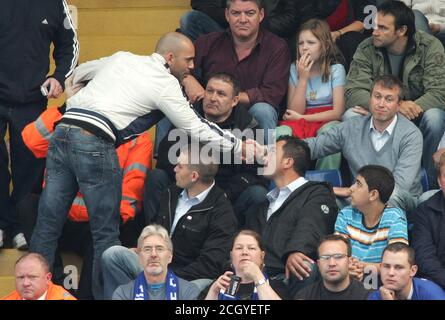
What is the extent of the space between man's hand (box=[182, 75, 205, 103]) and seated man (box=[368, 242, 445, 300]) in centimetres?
235

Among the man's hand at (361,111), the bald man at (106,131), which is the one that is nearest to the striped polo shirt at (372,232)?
the bald man at (106,131)

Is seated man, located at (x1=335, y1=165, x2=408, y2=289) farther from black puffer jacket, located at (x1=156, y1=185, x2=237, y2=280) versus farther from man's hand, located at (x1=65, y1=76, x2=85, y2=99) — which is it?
man's hand, located at (x1=65, y1=76, x2=85, y2=99)

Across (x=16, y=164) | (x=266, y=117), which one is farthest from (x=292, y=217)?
(x=16, y=164)

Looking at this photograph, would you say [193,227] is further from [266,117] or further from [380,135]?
[380,135]

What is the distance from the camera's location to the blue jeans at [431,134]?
37.5 feet

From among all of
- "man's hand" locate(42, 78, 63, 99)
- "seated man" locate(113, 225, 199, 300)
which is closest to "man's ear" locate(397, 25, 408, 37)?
"man's hand" locate(42, 78, 63, 99)

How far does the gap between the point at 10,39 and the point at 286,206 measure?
2.40m

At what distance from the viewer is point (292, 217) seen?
10688 mm

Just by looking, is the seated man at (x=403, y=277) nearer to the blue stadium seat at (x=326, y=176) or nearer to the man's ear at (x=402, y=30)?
the blue stadium seat at (x=326, y=176)

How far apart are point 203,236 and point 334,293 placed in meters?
1.23

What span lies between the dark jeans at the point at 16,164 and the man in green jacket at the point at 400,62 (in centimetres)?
222

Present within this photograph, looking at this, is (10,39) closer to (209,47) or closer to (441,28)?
(209,47)

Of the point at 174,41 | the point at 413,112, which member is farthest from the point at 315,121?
the point at 174,41

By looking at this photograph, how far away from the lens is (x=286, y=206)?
10766 mm
